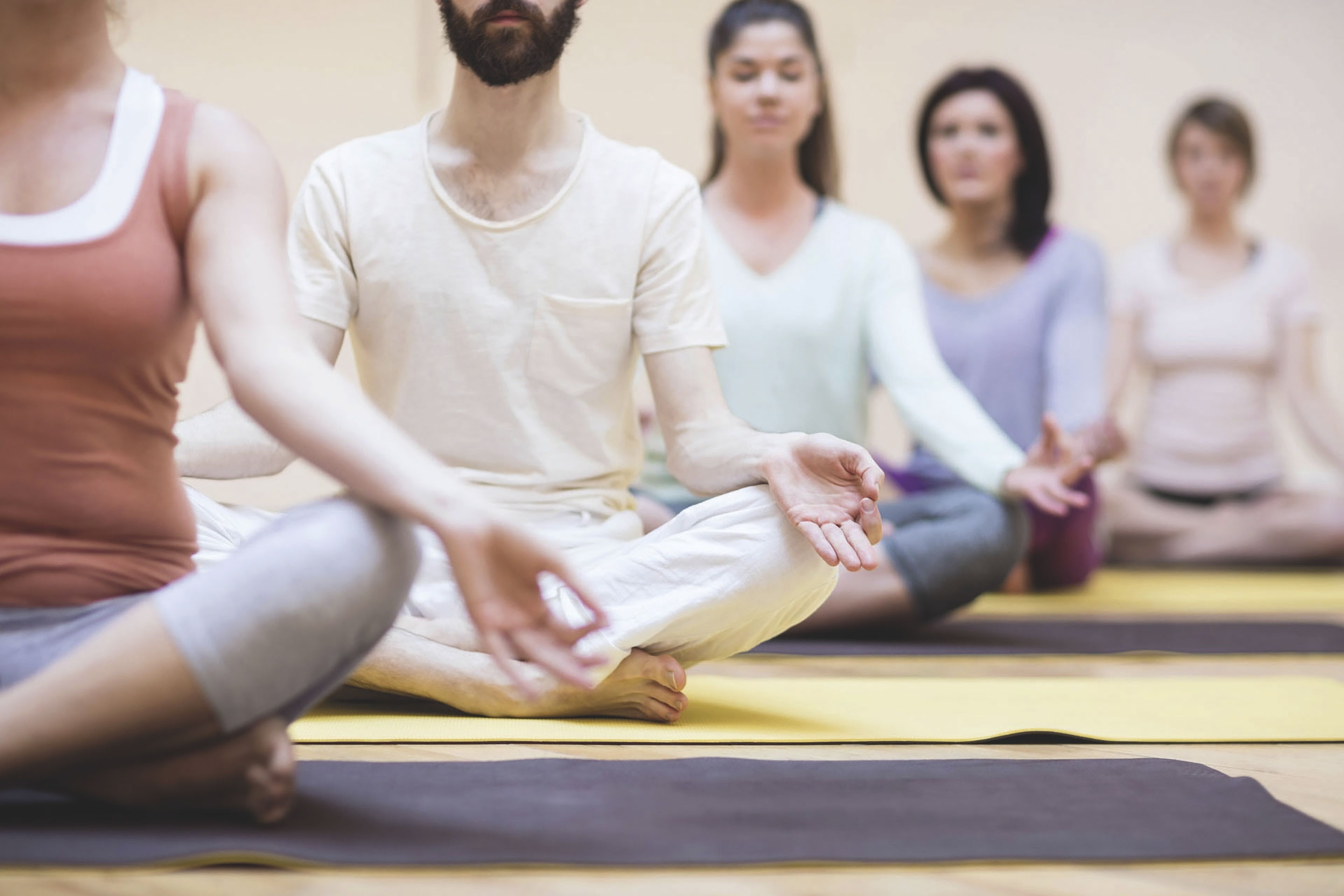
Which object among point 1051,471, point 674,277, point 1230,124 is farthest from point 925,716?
point 1230,124

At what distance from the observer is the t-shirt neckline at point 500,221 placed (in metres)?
1.90

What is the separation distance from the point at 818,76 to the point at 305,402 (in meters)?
2.04

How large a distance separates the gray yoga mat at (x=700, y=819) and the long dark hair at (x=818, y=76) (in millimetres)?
1778

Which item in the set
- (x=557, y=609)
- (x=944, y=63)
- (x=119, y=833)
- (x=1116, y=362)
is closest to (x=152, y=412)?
(x=119, y=833)

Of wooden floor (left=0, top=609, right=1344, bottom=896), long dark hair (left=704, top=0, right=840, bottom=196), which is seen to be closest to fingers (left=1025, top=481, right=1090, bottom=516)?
long dark hair (left=704, top=0, right=840, bottom=196)

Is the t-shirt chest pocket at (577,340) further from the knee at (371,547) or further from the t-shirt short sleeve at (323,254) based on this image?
the knee at (371,547)

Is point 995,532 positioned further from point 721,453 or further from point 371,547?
point 371,547

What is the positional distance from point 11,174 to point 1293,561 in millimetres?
3963

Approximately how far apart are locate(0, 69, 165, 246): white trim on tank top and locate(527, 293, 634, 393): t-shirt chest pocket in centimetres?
72

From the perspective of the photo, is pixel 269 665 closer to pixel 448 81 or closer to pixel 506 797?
pixel 506 797

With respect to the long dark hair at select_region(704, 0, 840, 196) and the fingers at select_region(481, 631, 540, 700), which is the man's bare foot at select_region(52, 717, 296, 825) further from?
the long dark hair at select_region(704, 0, 840, 196)

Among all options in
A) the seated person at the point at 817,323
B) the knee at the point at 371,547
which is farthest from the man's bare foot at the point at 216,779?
the seated person at the point at 817,323

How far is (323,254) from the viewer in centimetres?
190

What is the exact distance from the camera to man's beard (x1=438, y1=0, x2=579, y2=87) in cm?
183
